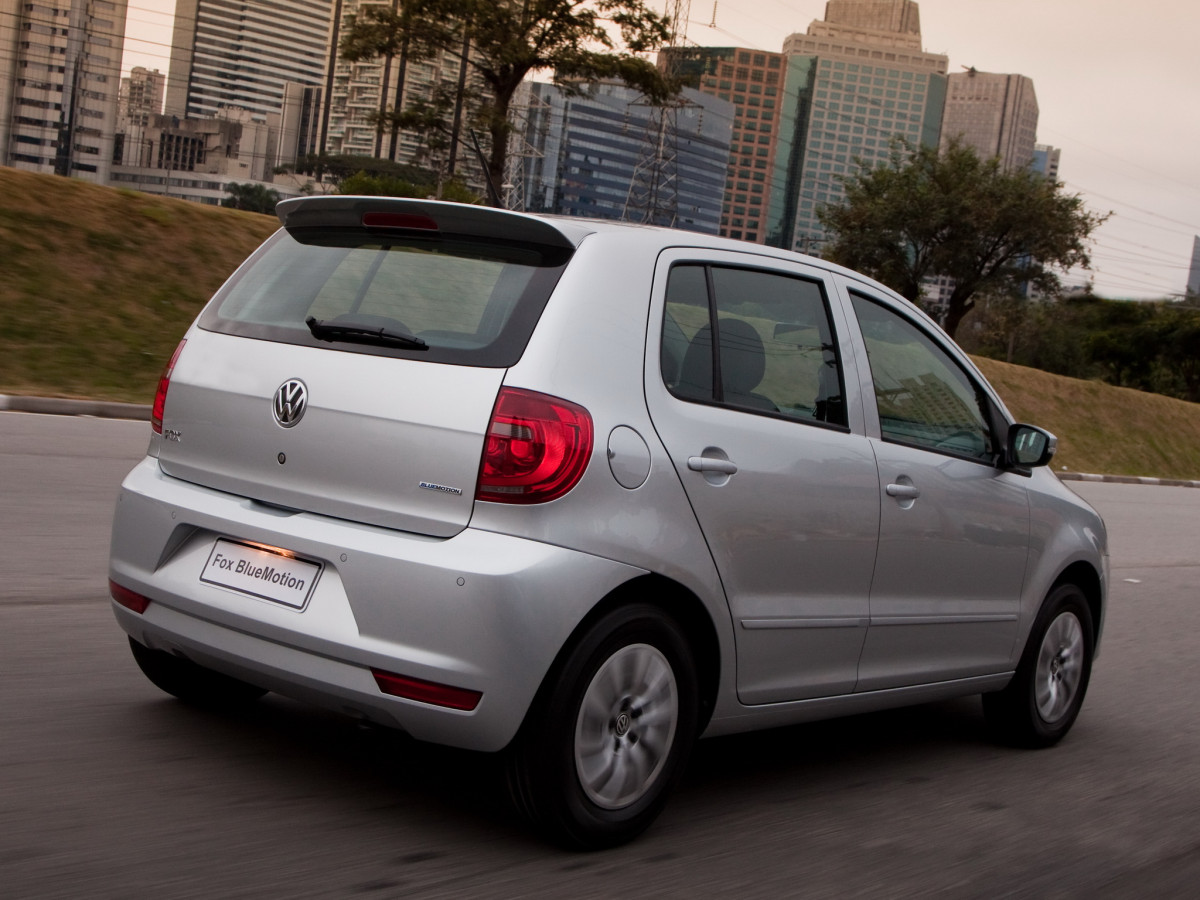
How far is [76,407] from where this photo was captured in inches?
540

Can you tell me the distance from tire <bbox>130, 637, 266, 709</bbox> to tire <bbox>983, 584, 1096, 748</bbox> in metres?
2.88

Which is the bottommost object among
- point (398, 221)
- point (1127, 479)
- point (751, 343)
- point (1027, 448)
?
point (1127, 479)

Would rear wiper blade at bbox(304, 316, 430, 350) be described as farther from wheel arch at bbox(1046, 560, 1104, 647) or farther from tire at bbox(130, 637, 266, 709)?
wheel arch at bbox(1046, 560, 1104, 647)

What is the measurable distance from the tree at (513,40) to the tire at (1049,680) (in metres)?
32.2

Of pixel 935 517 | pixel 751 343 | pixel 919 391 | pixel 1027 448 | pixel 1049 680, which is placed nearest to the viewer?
pixel 751 343

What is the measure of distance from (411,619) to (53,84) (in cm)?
18977

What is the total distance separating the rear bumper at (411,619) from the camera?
3.24m

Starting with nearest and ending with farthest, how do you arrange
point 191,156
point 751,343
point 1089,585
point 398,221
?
1. point 398,221
2. point 751,343
3. point 1089,585
4. point 191,156

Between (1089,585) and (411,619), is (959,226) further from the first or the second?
(411,619)

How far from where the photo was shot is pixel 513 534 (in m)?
3.30

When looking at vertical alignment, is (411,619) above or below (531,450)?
below

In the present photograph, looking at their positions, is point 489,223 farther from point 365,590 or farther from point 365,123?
point 365,123

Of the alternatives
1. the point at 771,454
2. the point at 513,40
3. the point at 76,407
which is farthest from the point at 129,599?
the point at 513,40

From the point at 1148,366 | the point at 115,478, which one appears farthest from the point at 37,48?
the point at 115,478
